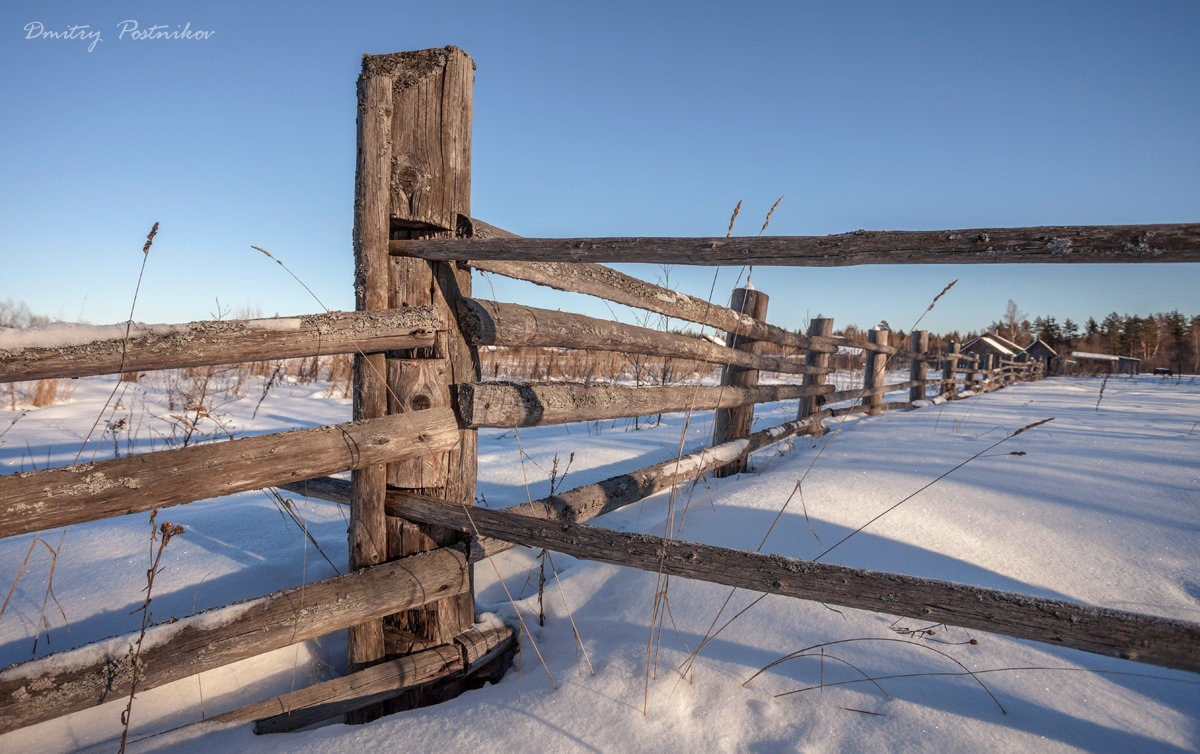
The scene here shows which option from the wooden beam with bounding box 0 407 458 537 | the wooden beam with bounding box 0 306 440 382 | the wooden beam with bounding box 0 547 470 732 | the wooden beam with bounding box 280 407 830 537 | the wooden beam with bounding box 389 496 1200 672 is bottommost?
the wooden beam with bounding box 0 547 470 732

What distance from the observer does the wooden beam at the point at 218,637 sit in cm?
124

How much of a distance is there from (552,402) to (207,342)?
105cm

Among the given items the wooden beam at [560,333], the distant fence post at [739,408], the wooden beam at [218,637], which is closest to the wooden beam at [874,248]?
the wooden beam at [560,333]

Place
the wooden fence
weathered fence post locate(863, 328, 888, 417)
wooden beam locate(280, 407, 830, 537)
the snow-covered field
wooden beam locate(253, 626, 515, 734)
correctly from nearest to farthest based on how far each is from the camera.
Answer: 1. the wooden fence
2. the snow-covered field
3. wooden beam locate(253, 626, 515, 734)
4. wooden beam locate(280, 407, 830, 537)
5. weathered fence post locate(863, 328, 888, 417)

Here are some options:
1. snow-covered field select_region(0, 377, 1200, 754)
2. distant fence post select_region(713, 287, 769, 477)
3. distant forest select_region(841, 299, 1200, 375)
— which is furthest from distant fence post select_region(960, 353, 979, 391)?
distant forest select_region(841, 299, 1200, 375)

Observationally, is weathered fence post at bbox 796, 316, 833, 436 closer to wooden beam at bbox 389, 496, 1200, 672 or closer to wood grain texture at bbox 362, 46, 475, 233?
wooden beam at bbox 389, 496, 1200, 672

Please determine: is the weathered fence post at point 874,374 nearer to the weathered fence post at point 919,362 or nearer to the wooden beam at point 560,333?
the weathered fence post at point 919,362

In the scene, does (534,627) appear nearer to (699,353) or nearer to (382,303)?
(382,303)

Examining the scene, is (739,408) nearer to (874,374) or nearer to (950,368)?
(874,374)

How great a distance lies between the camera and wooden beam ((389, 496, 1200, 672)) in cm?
100

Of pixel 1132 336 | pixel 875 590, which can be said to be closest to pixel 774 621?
pixel 875 590

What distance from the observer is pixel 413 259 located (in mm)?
1801

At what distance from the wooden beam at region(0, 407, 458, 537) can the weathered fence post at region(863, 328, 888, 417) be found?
6694mm

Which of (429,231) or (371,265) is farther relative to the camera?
(429,231)
